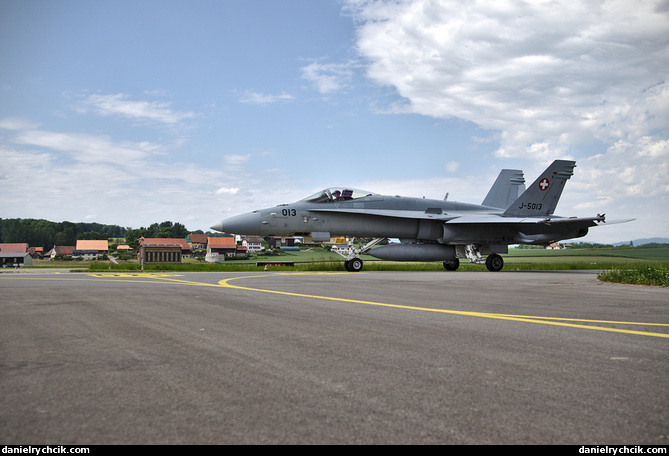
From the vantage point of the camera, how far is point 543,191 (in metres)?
23.8

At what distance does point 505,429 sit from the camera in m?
2.57

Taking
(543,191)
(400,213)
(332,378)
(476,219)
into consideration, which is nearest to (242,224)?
(400,213)

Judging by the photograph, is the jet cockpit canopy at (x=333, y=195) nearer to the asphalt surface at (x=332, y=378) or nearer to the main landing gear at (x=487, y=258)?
the main landing gear at (x=487, y=258)

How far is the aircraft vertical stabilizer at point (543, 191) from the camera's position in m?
23.7

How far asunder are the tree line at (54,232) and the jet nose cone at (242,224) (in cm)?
4778

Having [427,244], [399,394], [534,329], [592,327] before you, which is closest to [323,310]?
[534,329]

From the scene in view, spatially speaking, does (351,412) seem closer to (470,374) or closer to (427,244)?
(470,374)

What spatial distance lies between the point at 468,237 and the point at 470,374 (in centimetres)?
1988

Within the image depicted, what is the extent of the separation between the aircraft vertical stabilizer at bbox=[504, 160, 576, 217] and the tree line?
176ft

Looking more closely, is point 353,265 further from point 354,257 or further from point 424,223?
point 424,223

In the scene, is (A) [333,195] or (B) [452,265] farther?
(B) [452,265]

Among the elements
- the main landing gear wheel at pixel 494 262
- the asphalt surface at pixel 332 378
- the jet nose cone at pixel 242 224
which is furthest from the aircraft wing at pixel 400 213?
the asphalt surface at pixel 332 378

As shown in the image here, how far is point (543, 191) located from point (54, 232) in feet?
197
